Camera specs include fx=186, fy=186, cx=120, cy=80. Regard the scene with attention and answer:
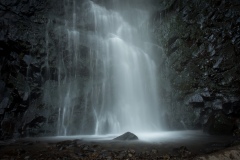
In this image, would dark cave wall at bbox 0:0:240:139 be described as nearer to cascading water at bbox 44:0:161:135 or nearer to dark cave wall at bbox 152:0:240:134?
→ dark cave wall at bbox 152:0:240:134

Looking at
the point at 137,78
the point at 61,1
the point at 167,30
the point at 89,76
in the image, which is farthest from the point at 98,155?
the point at 61,1

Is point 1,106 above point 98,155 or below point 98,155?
above

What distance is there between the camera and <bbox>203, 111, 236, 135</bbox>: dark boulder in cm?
1304

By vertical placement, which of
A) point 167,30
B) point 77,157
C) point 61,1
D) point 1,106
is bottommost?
point 77,157

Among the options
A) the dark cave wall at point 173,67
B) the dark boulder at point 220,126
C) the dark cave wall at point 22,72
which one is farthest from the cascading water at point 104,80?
the dark boulder at point 220,126

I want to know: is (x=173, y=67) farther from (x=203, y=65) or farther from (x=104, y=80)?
(x=104, y=80)

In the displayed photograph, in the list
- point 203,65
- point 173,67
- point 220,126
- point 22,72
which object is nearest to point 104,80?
point 173,67

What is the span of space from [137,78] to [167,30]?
24.7 feet

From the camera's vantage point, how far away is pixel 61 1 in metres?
23.2

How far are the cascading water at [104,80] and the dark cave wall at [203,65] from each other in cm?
212

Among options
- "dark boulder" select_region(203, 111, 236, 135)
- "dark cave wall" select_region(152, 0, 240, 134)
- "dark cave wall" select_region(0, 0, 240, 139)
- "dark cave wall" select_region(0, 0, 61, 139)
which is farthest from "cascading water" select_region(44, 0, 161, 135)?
"dark boulder" select_region(203, 111, 236, 135)

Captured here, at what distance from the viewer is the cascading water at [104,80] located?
1808cm

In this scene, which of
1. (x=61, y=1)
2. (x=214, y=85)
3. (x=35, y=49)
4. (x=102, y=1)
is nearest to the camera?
(x=214, y=85)

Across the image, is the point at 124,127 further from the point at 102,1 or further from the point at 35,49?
the point at 102,1
